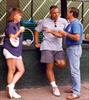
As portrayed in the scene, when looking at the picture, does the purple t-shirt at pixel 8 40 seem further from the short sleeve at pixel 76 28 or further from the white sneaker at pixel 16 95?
the short sleeve at pixel 76 28

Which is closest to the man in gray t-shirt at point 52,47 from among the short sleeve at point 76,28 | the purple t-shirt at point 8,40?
the short sleeve at point 76,28

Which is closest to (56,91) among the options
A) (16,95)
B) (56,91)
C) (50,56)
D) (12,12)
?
(56,91)

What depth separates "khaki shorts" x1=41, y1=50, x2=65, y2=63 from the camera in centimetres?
910

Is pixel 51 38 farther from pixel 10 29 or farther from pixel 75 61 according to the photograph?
pixel 10 29

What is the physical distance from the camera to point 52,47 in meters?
9.14

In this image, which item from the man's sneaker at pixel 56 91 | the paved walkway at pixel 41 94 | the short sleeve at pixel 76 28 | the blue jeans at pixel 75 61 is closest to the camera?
the short sleeve at pixel 76 28

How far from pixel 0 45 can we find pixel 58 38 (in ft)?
3.96

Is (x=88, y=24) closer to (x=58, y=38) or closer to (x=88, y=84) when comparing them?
(x=88, y=84)

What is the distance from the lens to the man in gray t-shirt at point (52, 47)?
9.12 metres

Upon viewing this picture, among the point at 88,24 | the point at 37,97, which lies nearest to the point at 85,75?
the point at 37,97

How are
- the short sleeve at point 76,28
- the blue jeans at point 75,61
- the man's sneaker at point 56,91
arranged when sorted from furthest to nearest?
the man's sneaker at point 56,91
the blue jeans at point 75,61
the short sleeve at point 76,28

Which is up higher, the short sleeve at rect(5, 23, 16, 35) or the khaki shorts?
the short sleeve at rect(5, 23, 16, 35)

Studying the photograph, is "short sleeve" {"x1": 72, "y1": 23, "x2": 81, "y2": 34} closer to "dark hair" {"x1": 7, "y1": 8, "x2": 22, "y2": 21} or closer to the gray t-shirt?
the gray t-shirt

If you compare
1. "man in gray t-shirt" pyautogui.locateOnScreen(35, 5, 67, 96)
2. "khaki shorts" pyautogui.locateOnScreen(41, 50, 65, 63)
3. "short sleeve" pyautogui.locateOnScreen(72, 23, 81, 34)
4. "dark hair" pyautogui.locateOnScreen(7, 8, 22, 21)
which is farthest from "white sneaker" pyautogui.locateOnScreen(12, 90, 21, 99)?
"short sleeve" pyautogui.locateOnScreen(72, 23, 81, 34)
